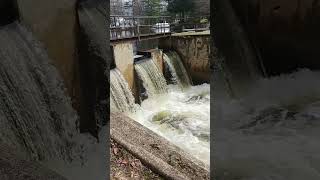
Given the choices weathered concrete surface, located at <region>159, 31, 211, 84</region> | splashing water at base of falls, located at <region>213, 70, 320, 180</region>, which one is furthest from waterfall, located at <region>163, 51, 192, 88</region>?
splashing water at base of falls, located at <region>213, 70, 320, 180</region>

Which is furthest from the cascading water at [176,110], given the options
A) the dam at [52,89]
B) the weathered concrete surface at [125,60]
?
the dam at [52,89]

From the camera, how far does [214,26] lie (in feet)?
14.9

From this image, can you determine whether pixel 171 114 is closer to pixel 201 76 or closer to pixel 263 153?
pixel 201 76

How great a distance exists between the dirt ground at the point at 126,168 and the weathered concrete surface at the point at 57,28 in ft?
2.77

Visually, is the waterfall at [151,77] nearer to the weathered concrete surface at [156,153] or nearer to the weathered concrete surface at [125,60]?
the weathered concrete surface at [125,60]

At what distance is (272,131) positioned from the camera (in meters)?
4.91

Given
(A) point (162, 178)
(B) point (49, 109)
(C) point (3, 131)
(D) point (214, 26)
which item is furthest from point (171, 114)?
(C) point (3, 131)

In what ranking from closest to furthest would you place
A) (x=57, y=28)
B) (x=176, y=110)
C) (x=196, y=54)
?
1. (x=57, y=28)
2. (x=176, y=110)
3. (x=196, y=54)

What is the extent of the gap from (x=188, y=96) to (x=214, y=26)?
21.8 ft

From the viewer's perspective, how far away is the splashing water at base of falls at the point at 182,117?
284 inches

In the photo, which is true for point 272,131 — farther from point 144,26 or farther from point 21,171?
point 144,26

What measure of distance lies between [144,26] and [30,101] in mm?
10925

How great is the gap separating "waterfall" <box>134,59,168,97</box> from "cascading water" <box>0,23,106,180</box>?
6.04 metres

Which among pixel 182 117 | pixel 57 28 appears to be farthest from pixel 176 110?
pixel 57 28
